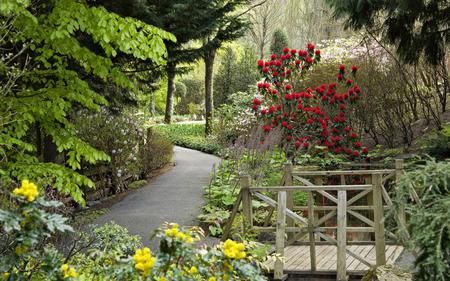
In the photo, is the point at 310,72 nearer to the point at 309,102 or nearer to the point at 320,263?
the point at 309,102

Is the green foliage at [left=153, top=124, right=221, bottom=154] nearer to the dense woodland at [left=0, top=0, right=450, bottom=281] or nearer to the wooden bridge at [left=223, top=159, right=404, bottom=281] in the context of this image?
the dense woodland at [left=0, top=0, right=450, bottom=281]

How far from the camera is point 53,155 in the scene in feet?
28.3

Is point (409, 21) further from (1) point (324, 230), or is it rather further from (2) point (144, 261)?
(2) point (144, 261)

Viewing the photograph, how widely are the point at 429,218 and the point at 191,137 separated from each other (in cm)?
2035

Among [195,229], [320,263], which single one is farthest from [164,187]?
[195,229]

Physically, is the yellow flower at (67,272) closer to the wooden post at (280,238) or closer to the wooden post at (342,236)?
the wooden post at (280,238)

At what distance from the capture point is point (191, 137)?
22953 mm

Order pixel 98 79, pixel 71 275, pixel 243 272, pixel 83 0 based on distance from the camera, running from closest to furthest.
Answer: pixel 71 275 → pixel 243 272 → pixel 83 0 → pixel 98 79

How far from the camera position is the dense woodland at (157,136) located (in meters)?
2.87

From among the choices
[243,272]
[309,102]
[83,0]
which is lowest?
[243,272]

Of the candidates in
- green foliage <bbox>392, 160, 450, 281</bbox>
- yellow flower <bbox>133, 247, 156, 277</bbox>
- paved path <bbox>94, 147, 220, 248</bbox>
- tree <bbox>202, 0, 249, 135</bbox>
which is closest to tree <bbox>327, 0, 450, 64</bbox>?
tree <bbox>202, 0, 249, 135</bbox>

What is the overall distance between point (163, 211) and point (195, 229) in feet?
18.4

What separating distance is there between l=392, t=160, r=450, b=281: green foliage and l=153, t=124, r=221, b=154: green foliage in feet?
46.1

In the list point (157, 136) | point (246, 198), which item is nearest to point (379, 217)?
point (246, 198)
